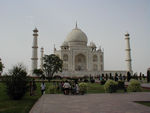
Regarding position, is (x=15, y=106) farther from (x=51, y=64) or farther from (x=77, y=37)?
(x=77, y=37)

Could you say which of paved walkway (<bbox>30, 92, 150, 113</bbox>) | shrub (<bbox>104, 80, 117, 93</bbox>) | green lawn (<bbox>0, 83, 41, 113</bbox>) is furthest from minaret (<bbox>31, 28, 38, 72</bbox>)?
paved walkway (<bbox>30, 92, 150, 113</bbox>)

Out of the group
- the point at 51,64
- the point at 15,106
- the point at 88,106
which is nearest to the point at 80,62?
the point at 51,64

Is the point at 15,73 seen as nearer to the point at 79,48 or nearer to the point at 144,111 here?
the point at 144,111

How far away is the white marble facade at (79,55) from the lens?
136ft

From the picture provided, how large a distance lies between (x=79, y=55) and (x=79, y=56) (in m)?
0.42

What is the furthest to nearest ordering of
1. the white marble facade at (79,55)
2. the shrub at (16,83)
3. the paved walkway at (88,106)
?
1. the white marble facade at (79,55)
2. the shrub at (16,83)
3. the paved walkway at (88,106)

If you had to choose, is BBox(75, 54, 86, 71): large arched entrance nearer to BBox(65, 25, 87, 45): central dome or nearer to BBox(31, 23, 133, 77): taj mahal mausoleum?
BBox(31, 23, 133, 77): taj mahal mausoleum

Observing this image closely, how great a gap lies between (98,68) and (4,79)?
115 ft

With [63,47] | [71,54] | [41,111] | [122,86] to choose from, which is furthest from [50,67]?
[41,111]

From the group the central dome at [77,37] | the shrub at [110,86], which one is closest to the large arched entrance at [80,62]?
the central dome at [77,37]

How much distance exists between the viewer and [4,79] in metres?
8.94

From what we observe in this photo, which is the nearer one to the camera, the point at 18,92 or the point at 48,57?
the point at 18,92

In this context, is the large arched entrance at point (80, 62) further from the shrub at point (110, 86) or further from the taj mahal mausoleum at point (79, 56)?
the shrub at point (110, 86)

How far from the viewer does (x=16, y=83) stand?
8766mm
